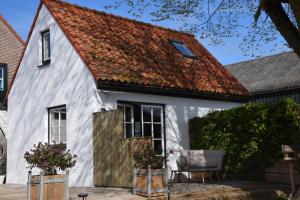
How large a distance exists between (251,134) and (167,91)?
3119 mm

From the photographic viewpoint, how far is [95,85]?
1372 cm

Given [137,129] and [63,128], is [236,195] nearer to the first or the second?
[137,129]

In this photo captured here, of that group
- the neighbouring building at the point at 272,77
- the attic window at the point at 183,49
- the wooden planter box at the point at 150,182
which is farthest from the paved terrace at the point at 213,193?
the neighbouring building at the point at 272,77

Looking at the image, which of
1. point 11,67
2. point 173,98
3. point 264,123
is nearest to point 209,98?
point 173,98

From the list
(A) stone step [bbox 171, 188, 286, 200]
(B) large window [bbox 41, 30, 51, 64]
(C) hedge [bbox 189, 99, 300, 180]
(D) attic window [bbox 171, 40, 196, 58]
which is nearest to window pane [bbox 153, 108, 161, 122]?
(C) hedge [bbox 189, 99, 300, 180]

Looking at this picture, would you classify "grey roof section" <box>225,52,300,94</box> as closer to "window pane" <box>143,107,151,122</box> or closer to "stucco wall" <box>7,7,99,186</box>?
"window pane" <box>143,107,151,122</box>

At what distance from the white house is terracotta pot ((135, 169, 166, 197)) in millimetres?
3110

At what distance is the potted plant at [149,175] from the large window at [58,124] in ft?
16.0

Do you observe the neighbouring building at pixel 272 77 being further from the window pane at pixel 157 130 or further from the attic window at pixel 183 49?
the window pane at pixel 157 130

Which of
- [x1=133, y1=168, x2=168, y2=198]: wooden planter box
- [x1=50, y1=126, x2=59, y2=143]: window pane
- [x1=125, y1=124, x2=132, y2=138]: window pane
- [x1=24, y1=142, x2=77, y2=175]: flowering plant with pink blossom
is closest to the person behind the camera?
[x1=24, y1=142, x2=77, y2=175]: flowering plant with pink blossom

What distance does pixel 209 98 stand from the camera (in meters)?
16.9

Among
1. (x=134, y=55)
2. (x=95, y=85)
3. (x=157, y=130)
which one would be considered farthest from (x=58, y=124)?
(x=134, y=55)

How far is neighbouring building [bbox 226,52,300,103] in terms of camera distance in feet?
92.3

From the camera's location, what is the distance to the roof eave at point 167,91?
13.8m
